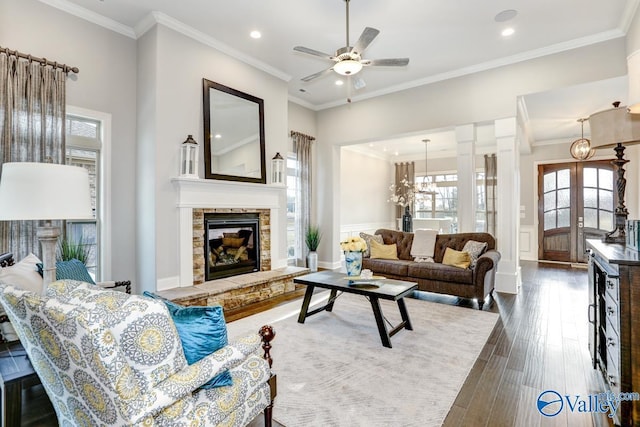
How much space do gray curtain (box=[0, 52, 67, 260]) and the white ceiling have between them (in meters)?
0.87

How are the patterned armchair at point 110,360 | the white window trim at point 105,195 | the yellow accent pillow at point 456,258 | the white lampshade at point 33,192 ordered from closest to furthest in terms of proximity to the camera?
the patterned armchair at point 110,360 < the white lampshade at point 33,192 < the white window trim at point 105,195 < the yellow accent pillow at point 456,258

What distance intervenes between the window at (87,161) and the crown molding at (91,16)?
116cm

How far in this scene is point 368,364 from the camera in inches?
104

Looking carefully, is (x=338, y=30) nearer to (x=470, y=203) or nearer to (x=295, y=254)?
(x=470, y=203)

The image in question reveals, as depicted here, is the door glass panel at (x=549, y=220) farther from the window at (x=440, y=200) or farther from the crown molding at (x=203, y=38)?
the crown molding at (x=203, y=38)

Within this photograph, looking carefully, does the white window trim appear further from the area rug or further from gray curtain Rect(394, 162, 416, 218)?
gray curtain Rect(394, 162, 416, 218)

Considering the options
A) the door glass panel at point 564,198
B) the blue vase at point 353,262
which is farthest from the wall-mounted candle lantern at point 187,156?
the door glass panel at point 564,198

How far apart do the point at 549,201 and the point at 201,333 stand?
29.5 ft

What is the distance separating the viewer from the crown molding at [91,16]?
11.6ft

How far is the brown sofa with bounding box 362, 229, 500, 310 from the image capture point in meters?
4.16

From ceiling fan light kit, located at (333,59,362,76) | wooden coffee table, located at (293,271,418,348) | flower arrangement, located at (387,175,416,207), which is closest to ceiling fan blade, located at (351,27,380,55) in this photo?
ceiling fan light kit, located at (333,59,362,76)

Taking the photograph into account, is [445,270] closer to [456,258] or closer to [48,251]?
[456,258]

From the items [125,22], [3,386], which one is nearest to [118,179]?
[125,22]

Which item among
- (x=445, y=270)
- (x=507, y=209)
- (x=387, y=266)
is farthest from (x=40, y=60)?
(x=507, y=209)
